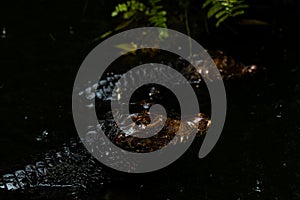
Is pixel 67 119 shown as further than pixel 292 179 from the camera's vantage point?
Yes

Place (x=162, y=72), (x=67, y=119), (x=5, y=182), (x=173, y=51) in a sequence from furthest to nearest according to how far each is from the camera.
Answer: (x=173, y=51) < (x=162, y=72) < (x=67, y=119) < (x=5, y=182)

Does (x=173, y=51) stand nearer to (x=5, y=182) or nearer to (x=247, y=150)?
(x=247, y=150)

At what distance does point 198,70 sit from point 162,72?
0.90ft

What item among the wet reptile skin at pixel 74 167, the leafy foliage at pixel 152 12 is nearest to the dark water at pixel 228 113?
the wet reptile skin at pixel 74 167

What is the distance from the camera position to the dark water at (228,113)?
8.95 feet

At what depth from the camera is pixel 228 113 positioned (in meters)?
3.31

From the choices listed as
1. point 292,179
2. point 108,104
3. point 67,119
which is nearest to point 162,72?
point 108,104

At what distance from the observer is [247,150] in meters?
2.98

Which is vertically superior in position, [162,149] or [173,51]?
[173,51]

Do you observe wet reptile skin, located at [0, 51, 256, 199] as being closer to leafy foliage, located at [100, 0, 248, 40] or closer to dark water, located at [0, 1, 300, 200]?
dark water, located at [0, 1, 300, 200]

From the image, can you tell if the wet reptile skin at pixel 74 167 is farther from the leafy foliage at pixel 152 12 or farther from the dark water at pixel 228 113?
the leafy foliage at pixel 152 12

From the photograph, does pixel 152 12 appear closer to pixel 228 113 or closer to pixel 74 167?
pixel 228 113

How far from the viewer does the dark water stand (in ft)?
8.95

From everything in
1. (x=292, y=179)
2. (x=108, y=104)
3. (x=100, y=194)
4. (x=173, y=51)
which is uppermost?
(x=173, y=51)
